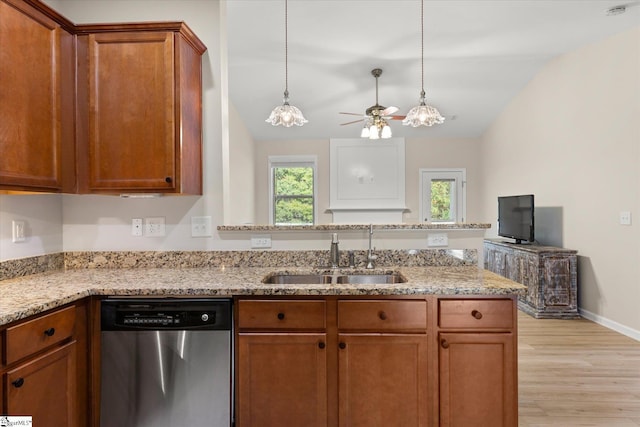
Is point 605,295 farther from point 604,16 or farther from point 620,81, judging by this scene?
point 604,16

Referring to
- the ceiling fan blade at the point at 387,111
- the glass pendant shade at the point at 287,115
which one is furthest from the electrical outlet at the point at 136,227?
the ceiling fan blade at the point at 387,111

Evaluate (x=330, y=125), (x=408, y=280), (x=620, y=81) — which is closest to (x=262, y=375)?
(x=408, y=280)

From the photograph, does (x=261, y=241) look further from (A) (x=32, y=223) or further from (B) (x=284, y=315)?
(A) (x=32, y=223)

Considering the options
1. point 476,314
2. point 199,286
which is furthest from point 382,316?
point 199,286

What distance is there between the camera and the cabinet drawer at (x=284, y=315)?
171cm

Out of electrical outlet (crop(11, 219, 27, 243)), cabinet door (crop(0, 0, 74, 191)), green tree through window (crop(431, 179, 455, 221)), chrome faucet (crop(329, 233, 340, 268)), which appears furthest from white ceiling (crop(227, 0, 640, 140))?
electrical outlet (crop(11, 219, 27, 243))

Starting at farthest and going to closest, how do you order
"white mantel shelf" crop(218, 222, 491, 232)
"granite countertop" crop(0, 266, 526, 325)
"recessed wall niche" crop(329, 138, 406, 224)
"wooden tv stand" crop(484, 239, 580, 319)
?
"recessed wall niche" crop(329, 138, 406, 224) → "wooden tv stand" crop(484, 239, 580, 319) → "white mantel shelf" crop(218, 222, 491, 232) → "granite countertop" crop(0, 266, 526, 325)

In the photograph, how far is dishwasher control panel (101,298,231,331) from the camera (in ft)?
5.58

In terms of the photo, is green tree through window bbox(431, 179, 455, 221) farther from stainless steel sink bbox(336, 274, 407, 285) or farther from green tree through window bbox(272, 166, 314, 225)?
stainless steel sink bbox(336, 274, 407, 285)

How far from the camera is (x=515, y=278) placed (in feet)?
15.4

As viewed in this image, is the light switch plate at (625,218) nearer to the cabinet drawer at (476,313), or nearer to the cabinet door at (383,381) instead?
the cabinet drawer at (476,313)

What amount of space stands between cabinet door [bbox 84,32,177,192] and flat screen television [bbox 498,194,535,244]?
437cm

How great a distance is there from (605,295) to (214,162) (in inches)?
165

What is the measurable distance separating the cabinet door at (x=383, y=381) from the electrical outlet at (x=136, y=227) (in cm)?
144
